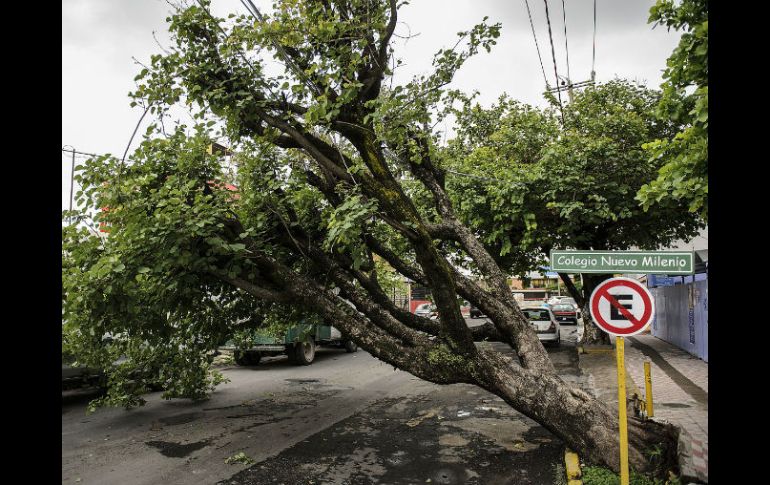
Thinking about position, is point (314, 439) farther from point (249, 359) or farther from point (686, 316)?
point (686, 316)

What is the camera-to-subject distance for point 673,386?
35.1ft

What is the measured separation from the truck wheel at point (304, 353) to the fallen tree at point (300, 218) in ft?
22.7

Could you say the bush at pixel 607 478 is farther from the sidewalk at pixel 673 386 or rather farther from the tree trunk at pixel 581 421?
the sidewalk at pixel 673 386

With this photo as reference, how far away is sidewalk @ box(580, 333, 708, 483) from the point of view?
5.18 metres

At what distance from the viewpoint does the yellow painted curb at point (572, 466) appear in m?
5.31

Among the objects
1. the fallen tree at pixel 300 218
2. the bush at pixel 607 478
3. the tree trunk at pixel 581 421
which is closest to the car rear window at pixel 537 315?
the fallen tree at pixel 300 218

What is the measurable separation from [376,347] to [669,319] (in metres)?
16.1

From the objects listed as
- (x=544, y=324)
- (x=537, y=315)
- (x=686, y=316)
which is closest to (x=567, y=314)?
(x=537, y=315)

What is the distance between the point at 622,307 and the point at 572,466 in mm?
2117

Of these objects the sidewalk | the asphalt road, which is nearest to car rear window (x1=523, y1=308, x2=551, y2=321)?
the sidewalk

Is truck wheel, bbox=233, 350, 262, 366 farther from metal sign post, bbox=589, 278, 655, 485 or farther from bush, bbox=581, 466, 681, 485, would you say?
metal sign post, bbox=589, 278, 655, 485

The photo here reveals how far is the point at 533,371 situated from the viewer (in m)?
6.37
